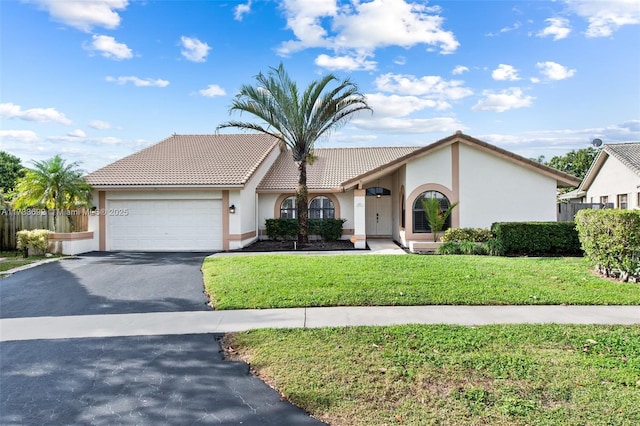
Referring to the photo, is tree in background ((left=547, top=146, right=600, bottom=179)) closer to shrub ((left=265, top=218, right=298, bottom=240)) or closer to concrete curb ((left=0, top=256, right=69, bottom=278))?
shrub ((left=265, top=218, right=298, bottom=240))

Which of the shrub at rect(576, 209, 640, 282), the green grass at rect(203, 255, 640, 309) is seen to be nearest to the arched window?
the green grass at rect(203, 255, 640, 309)


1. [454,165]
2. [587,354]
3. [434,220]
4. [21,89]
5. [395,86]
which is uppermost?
[395,86]

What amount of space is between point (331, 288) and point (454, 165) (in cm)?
988

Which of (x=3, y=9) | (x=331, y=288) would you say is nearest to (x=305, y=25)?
(x=3, y=9)

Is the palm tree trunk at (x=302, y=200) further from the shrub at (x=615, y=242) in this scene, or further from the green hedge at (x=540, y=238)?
the shrub at (x=615, y=242)

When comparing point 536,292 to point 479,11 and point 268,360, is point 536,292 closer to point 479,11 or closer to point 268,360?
point 268,360

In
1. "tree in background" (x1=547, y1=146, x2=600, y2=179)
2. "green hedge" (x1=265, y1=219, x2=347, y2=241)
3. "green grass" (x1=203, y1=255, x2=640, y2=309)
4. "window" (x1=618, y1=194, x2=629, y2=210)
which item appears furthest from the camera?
"tree in background" (x1=547, y1=146, x2=600, y2=179)

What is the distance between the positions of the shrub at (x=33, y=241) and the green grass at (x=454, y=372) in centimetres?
1325

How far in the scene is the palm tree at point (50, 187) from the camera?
48.8 ft

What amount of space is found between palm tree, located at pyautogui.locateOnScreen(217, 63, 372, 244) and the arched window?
14.6 feet

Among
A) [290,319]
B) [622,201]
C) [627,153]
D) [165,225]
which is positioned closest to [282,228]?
[165,225]

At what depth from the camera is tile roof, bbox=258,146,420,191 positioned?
63.5 feet

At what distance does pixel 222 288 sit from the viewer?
8594 millimetres

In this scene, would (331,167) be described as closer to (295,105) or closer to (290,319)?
(295,105)
